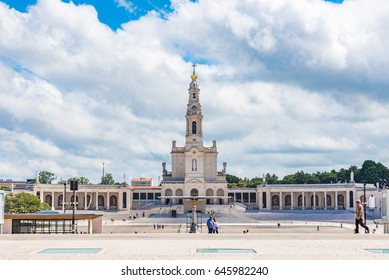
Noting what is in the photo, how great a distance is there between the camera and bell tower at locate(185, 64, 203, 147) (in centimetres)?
11675

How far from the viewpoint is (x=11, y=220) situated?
42344mm

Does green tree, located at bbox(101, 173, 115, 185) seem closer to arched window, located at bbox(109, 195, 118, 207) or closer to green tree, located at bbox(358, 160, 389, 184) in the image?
arched window, located at bbox(109, 195, 118, 207)

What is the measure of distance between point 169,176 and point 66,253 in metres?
104

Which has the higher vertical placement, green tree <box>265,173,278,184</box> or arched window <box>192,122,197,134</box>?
arched window <box>192,122,197,134</box>

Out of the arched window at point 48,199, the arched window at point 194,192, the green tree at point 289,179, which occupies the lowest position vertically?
the arched window at point 48,199

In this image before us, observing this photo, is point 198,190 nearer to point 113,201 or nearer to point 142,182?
point 113,201

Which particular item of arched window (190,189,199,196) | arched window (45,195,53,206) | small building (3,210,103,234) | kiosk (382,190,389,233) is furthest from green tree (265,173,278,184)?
kiosk (382,190,389,233)

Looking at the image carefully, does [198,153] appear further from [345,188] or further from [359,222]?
[359,222]

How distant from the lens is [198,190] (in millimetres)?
114438

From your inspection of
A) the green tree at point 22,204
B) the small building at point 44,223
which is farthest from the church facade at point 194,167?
the small building at point 44,223

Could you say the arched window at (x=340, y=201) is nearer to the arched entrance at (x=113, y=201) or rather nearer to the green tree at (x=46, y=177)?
the arched entrance at (x=113, y=201)

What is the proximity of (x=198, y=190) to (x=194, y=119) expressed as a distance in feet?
46.7

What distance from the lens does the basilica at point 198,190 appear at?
114 m
